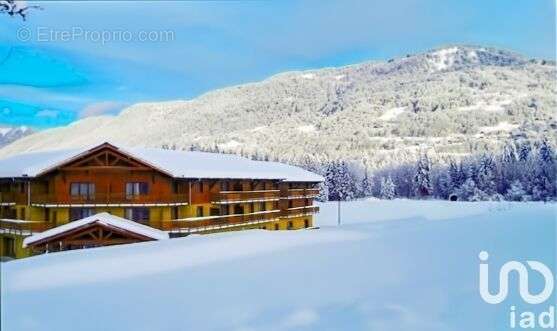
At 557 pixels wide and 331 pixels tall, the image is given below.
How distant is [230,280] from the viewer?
1210 cm

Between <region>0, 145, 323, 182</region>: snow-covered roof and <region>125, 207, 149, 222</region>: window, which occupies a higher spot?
<region>0, 145, 323, 182</region>: snow-covered roof

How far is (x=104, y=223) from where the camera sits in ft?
94.2

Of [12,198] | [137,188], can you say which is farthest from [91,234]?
[12,198]

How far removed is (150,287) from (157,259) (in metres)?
3.22

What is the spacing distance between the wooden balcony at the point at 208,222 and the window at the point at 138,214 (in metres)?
1.54

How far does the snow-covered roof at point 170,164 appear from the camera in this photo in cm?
3025

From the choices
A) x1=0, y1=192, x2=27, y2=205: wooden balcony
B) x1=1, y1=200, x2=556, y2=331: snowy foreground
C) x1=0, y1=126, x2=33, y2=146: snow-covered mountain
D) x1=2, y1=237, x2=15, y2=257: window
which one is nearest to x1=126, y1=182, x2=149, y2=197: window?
x1=0, y1=192, x2=27, y2=205: wooden balcony

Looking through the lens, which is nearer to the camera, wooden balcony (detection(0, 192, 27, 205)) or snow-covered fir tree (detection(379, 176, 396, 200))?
wooden balcony (detection(0, 192, 27, 205))

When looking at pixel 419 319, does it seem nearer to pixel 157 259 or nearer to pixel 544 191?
pixel 157 259

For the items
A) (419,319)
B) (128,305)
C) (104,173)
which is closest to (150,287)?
(128,305)

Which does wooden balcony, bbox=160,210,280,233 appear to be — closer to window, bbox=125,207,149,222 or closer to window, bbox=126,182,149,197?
window, bbox=125,207,149,222

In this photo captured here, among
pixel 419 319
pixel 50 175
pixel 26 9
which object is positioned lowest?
pixel 419 319

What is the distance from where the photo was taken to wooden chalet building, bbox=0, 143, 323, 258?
29203 mm

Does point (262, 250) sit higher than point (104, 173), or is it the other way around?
point (104, 173)
